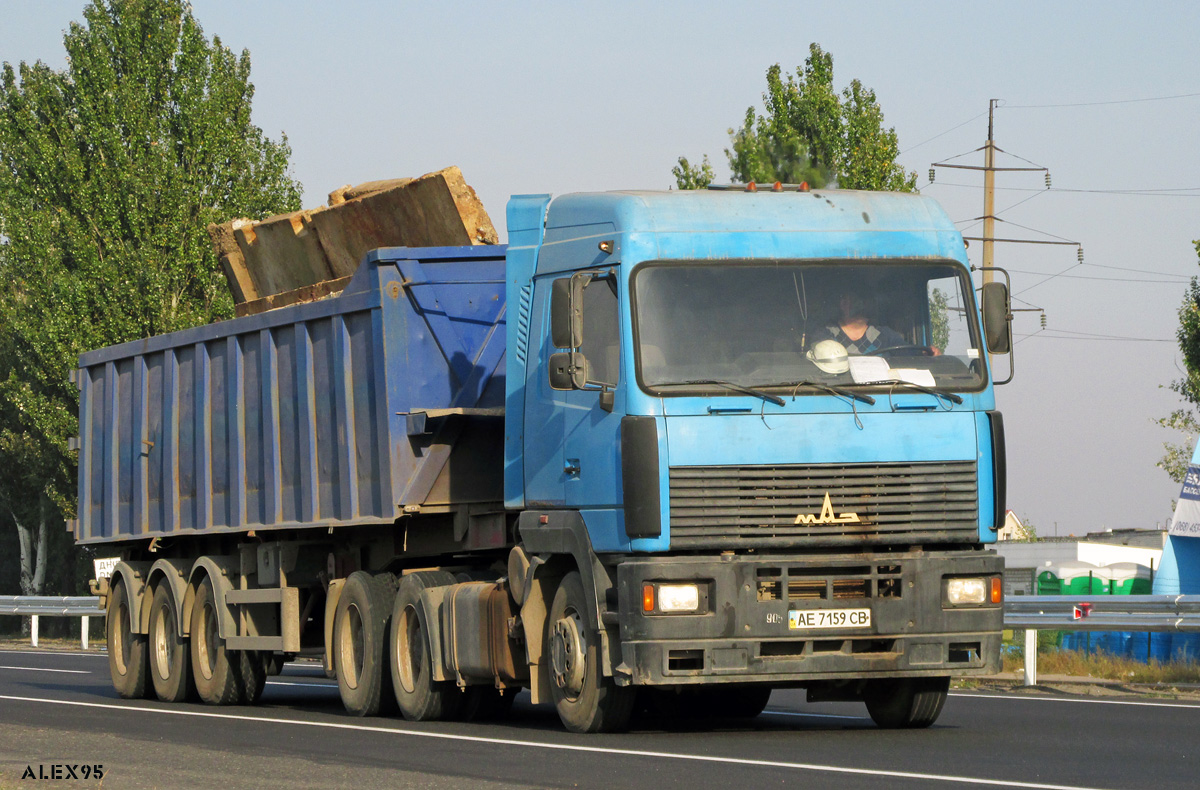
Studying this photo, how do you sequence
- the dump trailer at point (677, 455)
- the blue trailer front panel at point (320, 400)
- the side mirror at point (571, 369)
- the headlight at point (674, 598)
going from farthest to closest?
1. the blue trailer front panel at point (320, 400)
2. the side mirror at point (571, 369)
3. the dump trailer at point (677, 455)
4. the headlight at point (674, 598)

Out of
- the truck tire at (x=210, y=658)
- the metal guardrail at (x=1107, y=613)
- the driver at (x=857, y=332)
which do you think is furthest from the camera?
the truck tire at (x=210, y=658)

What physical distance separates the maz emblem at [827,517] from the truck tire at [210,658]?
7.12 meters

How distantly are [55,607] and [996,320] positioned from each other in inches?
974

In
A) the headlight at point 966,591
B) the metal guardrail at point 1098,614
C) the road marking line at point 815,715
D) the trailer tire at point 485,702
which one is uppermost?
the headlight at point 966,591

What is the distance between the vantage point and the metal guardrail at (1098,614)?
52.0 ft

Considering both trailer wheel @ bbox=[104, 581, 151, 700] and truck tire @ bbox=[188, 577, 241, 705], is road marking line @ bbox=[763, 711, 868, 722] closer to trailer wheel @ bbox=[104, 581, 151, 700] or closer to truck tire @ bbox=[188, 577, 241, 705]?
truck tire @ bbox=[188, 577, 241, 705]

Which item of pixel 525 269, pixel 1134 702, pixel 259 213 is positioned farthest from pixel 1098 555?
pixel 525 269

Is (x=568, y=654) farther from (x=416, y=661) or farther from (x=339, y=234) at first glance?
(x=339, y=234)

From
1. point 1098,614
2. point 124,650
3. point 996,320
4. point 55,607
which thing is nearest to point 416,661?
point 996,320

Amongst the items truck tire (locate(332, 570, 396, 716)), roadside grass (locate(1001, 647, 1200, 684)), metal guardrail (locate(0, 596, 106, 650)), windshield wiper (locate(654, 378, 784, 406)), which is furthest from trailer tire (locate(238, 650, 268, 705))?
metal guardrail (locate(0, 596, 106, 650))

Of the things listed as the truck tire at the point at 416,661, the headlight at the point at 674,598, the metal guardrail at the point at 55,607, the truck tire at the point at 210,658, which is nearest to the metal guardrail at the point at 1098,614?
the truck tire at the point at 416,661

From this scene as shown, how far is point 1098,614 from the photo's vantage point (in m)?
16.8

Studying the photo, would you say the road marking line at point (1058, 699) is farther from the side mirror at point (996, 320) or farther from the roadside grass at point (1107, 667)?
the side mirror at point (996, 320)

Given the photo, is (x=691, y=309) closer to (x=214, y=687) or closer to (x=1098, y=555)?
(x=214, y=687)
